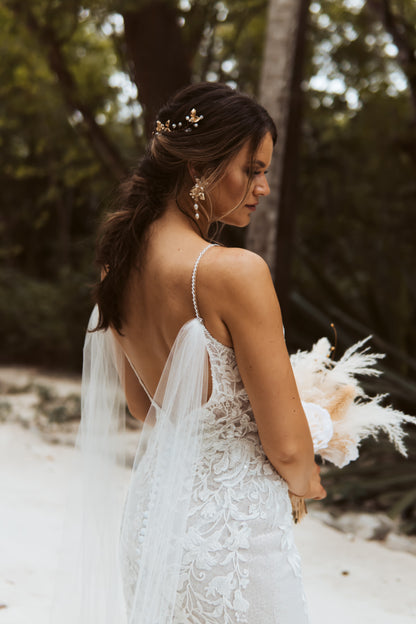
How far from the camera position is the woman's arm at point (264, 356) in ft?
4.97

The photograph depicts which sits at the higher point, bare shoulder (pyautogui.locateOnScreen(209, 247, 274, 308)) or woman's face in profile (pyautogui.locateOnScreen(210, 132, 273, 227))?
woman's face in profile (pyautogui.locateOnScreen(210, 132, 273, 227))

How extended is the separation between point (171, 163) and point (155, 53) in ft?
16.9

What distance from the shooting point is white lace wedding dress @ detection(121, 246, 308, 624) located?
1.61 m

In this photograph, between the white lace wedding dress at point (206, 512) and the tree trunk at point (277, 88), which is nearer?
the white lace wedding dress at point (206, 512)

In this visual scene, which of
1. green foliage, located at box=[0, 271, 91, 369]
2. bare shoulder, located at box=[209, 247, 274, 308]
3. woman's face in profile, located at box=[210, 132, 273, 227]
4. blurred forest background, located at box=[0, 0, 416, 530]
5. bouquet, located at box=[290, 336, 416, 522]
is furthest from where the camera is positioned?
green foliage, located at box=[0, 271, 91, 369]

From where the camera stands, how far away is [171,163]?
5.82ft

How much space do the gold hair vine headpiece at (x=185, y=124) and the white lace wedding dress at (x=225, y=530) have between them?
362 mm

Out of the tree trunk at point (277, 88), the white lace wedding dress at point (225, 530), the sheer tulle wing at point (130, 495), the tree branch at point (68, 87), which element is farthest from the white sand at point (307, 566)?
the tree branch at point (68, 87)

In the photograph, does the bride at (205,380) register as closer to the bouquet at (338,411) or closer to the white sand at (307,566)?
the bouquet at (338,411)

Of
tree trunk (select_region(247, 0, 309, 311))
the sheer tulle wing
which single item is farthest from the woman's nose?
tree trunk (select_region(247, 0, 309, 311))

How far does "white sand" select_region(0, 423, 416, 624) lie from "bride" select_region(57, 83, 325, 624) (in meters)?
1.90

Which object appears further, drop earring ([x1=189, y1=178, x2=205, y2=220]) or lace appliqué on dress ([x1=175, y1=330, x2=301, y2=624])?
drop earring ([x1=189, y1=178, x2=205, y2=220])

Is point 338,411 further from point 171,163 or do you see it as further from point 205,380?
point 171,163

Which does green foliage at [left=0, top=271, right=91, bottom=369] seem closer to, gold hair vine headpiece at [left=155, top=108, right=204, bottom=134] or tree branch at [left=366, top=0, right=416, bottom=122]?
tree branch at [left=366, top=0, right=416, bottom=122]
